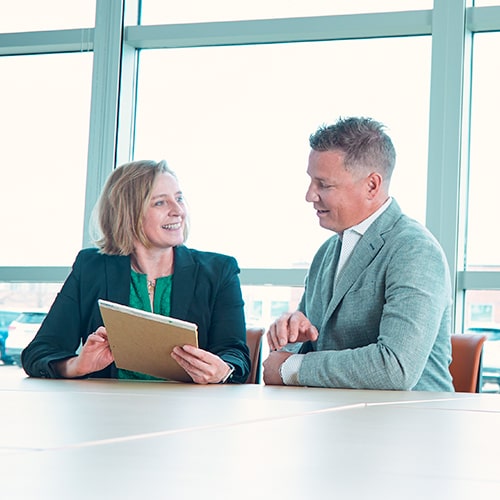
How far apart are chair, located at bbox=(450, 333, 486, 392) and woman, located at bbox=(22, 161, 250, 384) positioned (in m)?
→ 0.59

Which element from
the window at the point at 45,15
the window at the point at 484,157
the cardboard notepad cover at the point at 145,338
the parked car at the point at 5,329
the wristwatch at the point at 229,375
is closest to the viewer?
the cardboard notepad cover at the point at 145,338

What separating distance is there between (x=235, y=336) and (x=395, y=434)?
5.28ft

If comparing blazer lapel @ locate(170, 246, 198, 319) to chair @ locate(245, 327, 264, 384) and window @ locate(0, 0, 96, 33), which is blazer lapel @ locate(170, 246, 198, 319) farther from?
window @ locate(0, 0, 96, 33)

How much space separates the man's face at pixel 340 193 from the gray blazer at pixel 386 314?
0.26ft

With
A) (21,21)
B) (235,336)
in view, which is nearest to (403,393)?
(235,336)

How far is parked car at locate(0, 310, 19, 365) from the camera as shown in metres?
4.68

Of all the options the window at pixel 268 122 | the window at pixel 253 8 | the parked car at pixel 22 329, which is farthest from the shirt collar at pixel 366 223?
the parked car at pixel 22 329

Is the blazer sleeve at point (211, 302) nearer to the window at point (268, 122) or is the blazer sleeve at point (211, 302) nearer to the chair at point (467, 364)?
the chair at point (467, 364)

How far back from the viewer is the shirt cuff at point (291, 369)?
226 centimetres

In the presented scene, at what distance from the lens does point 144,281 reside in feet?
8.98

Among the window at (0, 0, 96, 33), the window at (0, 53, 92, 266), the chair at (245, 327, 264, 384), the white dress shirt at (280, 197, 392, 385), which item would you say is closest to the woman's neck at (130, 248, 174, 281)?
the chair at (245, 327, 264, 384)

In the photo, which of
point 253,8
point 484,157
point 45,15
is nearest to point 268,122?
point 253,8

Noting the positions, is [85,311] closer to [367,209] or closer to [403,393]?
[367,209]

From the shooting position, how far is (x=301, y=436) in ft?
3.12
